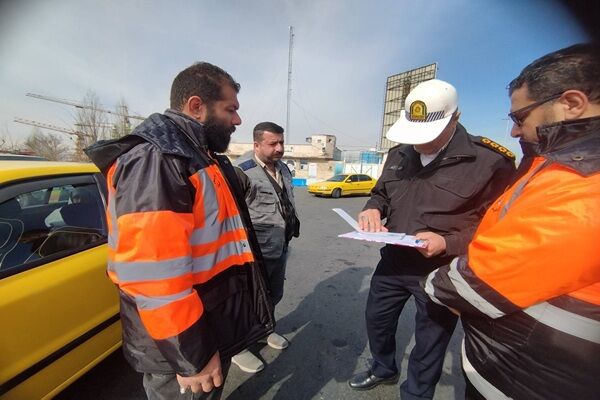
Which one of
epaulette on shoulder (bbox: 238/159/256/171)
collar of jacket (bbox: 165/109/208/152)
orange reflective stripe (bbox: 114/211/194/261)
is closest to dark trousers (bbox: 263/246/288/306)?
epaulette on shoulder (bbox: 238/159/256/171)

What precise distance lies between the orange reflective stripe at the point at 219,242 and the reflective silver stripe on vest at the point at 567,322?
3.68ft

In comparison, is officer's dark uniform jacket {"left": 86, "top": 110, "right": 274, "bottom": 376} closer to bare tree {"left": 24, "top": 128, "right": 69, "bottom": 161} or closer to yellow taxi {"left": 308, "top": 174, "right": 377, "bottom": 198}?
yellow taxi {"left": 308, "top": 174, "right": 377, "bottom": 198}

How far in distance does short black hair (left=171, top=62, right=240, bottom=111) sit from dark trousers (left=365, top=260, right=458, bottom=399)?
1.60 m

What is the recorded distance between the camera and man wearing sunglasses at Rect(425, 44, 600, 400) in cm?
74

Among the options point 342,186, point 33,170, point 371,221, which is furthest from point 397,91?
point 33,170

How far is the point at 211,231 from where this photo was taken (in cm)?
113

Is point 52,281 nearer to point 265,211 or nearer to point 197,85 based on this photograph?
point 197,85

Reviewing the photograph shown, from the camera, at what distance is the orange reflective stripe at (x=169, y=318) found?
93 centimetres

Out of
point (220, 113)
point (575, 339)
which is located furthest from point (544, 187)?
point (220, 113)

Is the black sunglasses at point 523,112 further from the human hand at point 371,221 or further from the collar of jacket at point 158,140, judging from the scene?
the collar of jacket at point 158,140

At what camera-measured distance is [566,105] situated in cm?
95

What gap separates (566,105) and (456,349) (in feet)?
8.32

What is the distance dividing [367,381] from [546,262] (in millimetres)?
1827

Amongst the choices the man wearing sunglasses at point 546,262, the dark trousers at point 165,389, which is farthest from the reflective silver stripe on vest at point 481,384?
the dark trousers at point 165,389
